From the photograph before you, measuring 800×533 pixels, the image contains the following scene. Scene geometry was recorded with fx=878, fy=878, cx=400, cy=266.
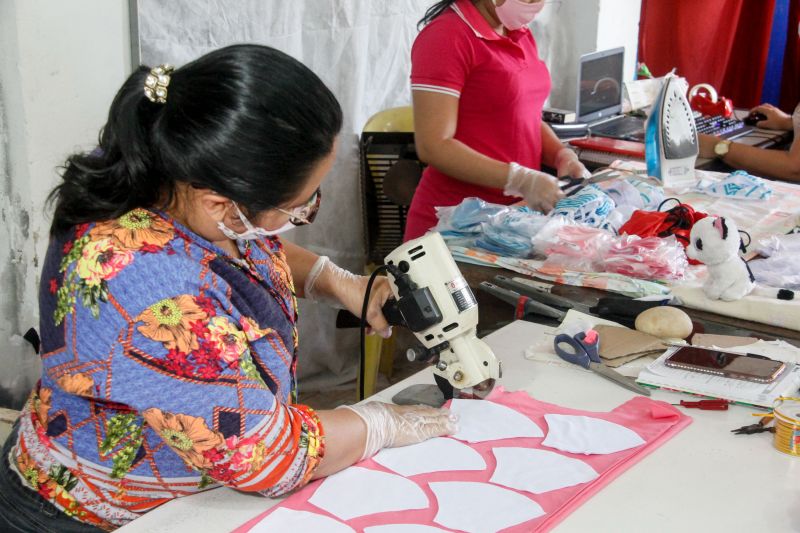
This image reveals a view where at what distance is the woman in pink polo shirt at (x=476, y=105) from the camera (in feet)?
8.34

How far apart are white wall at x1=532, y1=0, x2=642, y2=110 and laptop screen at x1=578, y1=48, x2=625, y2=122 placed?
0.26 m

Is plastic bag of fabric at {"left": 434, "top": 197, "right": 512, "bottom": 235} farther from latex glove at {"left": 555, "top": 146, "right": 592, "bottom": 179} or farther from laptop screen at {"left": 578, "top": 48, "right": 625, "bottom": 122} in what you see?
laptop screen at {"left": 578, "top": 48, "right": 625, "bottom": 122}

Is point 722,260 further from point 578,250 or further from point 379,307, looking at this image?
point 379,307

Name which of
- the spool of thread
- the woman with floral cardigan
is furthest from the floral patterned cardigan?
the spool of thread

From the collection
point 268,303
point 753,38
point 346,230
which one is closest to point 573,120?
point 346,230

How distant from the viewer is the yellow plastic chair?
334cm

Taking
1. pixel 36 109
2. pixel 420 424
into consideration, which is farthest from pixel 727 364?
pixel 36 109

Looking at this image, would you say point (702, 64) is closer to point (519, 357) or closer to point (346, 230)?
point (346, 230)

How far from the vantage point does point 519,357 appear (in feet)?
5.79

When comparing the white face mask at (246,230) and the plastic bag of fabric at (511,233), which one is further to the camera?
the plastic bag of fabric at (511,233)

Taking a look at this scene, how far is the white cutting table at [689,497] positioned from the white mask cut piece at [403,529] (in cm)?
17

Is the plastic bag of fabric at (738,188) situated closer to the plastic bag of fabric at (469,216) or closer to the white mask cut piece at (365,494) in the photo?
the plastic bag of fabric at (469,216)

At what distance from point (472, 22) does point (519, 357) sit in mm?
1195

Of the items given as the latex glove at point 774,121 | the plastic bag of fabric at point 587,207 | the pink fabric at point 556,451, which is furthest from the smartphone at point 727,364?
the latex glove at point 774,121
